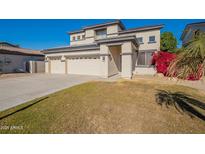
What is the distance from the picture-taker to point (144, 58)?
16.4 metres

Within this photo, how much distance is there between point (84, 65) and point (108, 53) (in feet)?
13.1

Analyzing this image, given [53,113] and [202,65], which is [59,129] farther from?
[202,65]

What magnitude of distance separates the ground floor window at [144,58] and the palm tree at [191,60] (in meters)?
13.7

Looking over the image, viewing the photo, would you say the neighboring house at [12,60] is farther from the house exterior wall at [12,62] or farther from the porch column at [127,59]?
the porch column at [127,59]

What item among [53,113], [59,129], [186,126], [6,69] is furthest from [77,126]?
[6,69]

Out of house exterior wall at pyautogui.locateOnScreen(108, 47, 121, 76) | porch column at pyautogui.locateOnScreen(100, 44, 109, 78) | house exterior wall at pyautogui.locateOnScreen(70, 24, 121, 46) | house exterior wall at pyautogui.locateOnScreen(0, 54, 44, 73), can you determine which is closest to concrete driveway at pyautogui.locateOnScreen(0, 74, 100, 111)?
porch column at pyautogui.locateOnScreen(100, 44, 109, 78)

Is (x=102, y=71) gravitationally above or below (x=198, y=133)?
above

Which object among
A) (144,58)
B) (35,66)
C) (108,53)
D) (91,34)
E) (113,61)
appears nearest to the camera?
(108,53)

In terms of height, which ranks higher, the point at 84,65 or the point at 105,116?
the point at 84,65

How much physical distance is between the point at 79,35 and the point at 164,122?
21.5 m

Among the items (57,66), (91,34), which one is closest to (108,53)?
(57,66)

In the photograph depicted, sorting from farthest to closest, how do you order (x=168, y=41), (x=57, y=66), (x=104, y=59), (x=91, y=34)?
(x=168, y=41), (x=91, y=34), (x=57, y=66), (x=104, y=59)

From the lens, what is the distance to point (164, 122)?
360cm

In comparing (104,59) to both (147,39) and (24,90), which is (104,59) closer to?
(24,90)
